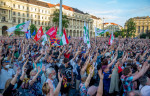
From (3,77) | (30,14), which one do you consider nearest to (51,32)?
(3,77)

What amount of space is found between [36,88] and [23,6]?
63606 millimetres

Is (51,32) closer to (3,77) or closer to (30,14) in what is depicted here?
(3,77)

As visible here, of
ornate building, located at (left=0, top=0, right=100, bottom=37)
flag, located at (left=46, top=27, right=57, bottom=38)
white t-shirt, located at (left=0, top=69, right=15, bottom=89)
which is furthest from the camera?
ornate building, located at (left=0, top=0, right=100, bottom=37)

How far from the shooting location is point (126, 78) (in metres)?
2.89

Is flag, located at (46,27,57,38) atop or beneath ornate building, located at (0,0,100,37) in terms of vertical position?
beneath

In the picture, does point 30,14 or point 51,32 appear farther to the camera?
point 30,14

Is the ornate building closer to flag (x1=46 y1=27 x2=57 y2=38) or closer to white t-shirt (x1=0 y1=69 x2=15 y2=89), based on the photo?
flag (x1=46 y1=27 x2=57 y2=38)

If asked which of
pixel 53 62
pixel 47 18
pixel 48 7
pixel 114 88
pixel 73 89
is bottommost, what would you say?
pixel 73 89

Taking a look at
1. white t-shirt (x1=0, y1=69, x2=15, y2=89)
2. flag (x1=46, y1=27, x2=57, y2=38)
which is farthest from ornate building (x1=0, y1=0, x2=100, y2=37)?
white t-shirt (x1=0, y1=69, x2=15, y2=89)

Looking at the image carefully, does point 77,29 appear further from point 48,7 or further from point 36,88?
point 36,88

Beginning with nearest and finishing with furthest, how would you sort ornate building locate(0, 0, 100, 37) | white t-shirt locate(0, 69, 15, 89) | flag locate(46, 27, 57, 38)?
1. white t-shirt locate(0, 69, 15, 89)
2. flag locate(46, 27, 57, 38)
3. ornate building locate(0, 0, 100, 37)

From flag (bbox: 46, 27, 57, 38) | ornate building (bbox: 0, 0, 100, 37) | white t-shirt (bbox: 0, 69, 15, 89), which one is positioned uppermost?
ornate building (bbox: 0, 0, 100, 37)

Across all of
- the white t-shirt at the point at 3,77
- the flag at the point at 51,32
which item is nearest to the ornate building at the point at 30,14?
the flag at the point at 51,32

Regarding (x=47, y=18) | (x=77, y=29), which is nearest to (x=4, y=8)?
(x=47, y=18)
